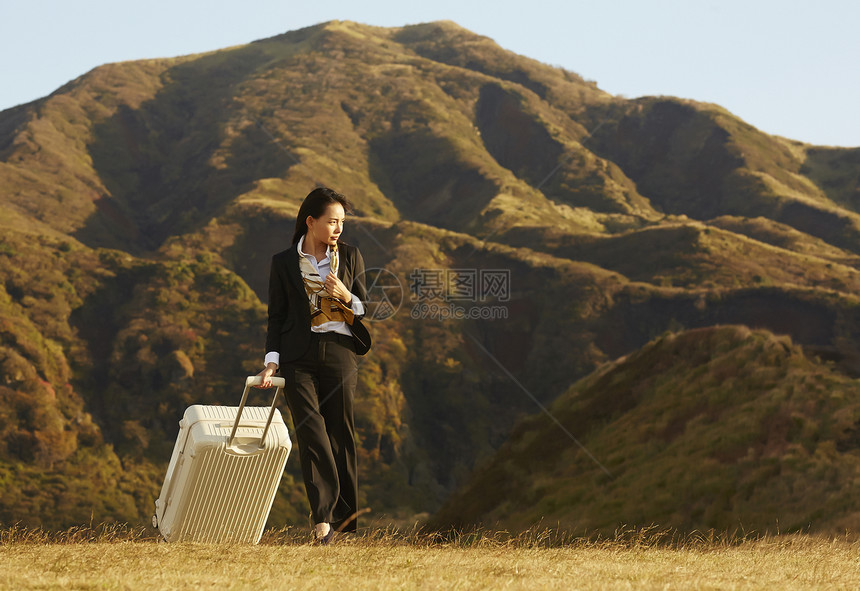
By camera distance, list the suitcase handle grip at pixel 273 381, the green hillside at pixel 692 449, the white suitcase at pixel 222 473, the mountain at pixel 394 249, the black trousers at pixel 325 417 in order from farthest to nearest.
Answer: the mountain at pixel 394 249, the green hillside at pixel 692 449, the white suitcase at pixel 222 473, the black trousers at pixel 325 417, the suitcase handle grip at pixel 273 381

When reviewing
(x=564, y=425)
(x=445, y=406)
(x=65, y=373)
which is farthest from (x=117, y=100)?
(x=564, y=425)

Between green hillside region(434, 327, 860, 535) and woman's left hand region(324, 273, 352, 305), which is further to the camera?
green hillside region(434, 327, 860, 535)

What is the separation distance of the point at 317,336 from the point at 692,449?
537 inches

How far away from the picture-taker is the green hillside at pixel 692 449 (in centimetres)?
1399

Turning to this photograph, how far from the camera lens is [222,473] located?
5574mm

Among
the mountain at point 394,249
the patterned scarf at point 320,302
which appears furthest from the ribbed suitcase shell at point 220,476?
the mountain at point 394,249

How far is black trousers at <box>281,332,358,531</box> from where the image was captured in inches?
212

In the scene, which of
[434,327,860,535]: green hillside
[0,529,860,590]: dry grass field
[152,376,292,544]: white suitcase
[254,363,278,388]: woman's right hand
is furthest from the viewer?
[434,327,860,535]: green hillside

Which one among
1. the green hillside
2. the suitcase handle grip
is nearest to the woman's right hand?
the suitcase handle grip

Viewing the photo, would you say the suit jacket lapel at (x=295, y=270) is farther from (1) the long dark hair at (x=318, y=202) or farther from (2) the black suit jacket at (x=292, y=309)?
(1) the long dark hair at (x=318, y=202)

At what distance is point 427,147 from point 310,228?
88685 millimetres

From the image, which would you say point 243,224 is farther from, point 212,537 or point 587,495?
point 212,537

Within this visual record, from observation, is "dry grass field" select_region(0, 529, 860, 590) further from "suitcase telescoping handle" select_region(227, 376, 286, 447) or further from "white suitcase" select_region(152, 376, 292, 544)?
"suitcase telescoping handle" select_region(227, 376, 286, 447)

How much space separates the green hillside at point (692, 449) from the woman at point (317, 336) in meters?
8.22
